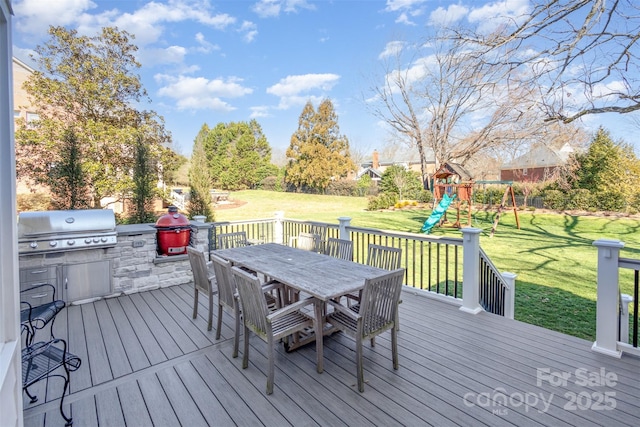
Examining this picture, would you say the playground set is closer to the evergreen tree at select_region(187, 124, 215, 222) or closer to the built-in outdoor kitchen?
the evergreen tree at select_region(187, 124, 215, 222)

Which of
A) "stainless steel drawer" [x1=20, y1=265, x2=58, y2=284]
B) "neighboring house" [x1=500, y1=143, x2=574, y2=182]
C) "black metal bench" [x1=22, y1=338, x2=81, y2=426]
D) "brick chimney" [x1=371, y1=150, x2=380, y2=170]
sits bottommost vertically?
"black metal bench" [x1=22, y1=338, x2=81, y2=426]

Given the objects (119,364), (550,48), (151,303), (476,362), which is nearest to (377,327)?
(476,362)

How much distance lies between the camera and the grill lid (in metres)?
3.77

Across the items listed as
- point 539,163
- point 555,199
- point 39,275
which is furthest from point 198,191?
point 539,163

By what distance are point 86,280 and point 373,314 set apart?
392 cm

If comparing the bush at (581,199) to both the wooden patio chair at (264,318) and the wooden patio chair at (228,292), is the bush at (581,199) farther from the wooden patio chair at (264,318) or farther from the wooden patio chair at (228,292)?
the wooden patio chair at (264,318)

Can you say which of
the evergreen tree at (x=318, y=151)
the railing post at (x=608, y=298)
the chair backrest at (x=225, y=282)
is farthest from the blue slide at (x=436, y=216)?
the evergreen tree at (x=318, y=151)

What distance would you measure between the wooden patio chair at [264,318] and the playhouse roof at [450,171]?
11.3 m

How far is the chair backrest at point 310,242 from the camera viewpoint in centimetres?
462

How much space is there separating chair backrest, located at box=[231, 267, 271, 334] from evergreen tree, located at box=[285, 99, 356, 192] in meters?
19.6

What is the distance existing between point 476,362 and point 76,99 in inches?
386

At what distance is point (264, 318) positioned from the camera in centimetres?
240

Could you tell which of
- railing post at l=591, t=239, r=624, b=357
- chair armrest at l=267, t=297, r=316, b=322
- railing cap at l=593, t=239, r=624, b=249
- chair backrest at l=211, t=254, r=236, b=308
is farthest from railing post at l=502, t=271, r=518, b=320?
chair backrest at l=211, t=254, r=236, b=308

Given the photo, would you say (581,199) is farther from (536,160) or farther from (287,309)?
(287,309)
